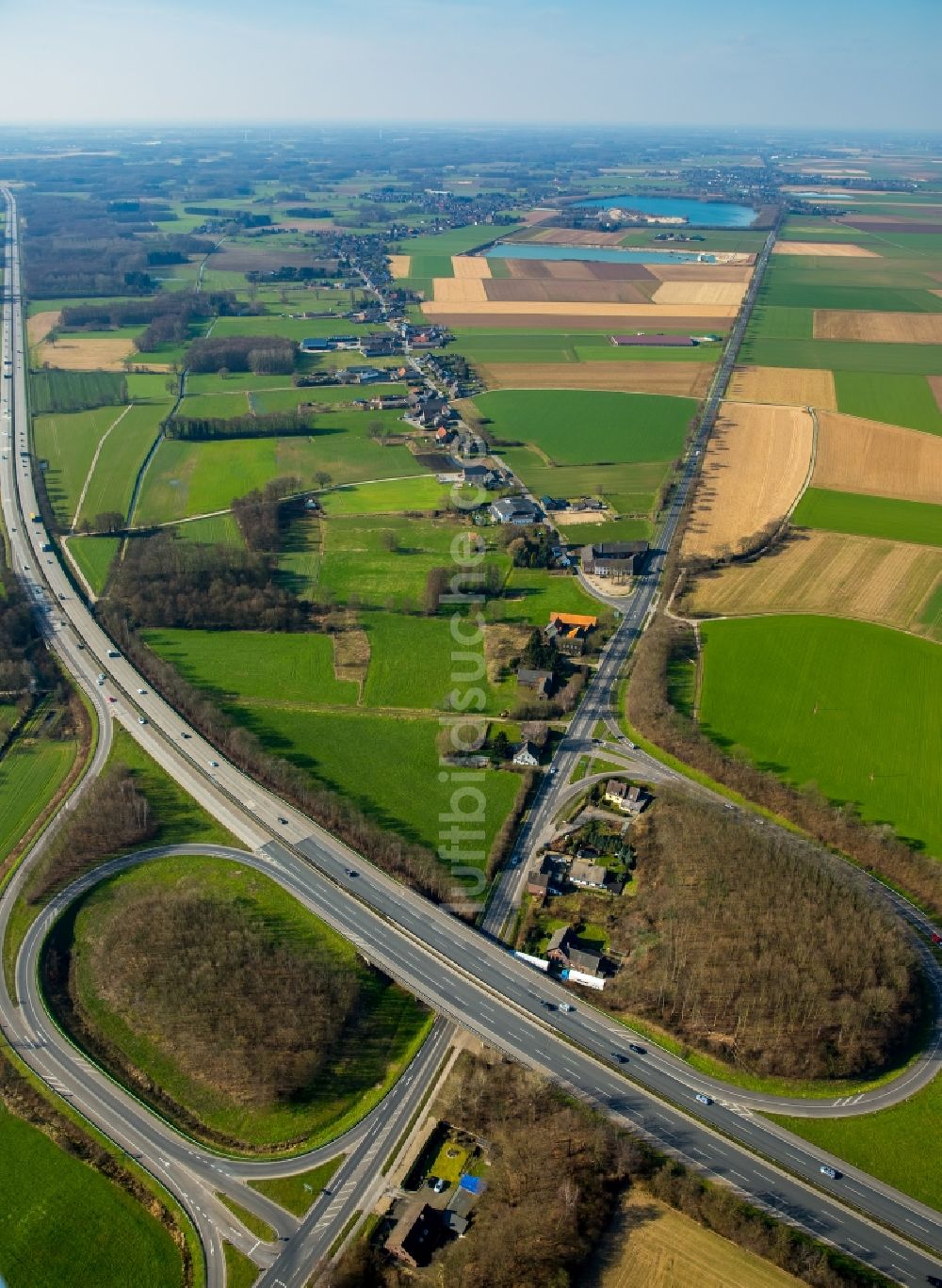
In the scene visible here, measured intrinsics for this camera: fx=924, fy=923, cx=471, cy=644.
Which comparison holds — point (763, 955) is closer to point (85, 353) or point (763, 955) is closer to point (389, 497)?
point (389, 497)

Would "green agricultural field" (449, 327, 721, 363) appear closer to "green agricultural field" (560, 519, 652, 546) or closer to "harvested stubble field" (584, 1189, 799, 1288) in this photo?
"green agricultural field" (560, 519, 652, 546)

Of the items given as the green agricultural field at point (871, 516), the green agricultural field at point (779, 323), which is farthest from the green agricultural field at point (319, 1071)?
the green agricultural field at point (779, 323)

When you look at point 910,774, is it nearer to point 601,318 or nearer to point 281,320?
point 601,318

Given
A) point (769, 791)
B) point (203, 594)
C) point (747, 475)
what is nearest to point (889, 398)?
point (747, 475)

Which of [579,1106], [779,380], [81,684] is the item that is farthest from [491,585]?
[779,380]

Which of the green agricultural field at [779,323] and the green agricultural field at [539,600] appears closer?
the green agricultural field at [539,600]

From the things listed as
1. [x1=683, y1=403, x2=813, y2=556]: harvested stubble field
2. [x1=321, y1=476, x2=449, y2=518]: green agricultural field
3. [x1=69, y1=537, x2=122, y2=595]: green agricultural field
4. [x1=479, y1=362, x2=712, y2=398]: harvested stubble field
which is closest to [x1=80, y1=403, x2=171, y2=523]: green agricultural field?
[x1=69, y1=537, x2=122, y2=595]: green agricultural field

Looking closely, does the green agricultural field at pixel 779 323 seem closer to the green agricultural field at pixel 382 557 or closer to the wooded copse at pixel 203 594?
Answer: the green agricultural field at pixel 382 557
